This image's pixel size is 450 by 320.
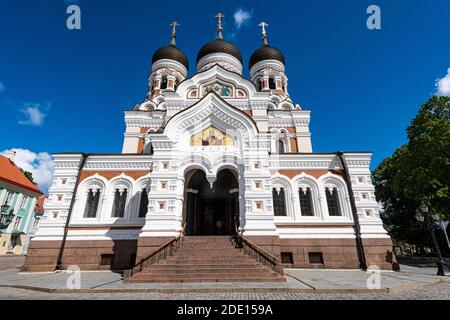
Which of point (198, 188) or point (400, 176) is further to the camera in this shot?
point (400, 176)

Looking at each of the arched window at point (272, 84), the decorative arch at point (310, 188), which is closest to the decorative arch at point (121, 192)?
the decorative arch at point (310, 188)

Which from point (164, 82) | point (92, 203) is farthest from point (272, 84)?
point (92, 203)

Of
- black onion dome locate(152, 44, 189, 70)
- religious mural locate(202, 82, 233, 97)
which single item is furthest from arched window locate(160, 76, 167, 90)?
religious mural locate(202, 82, 233, 97)

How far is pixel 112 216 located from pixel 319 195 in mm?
11566

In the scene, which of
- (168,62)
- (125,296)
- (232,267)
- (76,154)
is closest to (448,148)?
(232,267)

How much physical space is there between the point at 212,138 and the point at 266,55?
54.9 feet

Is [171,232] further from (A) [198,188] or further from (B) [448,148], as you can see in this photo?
(B) [448,148]

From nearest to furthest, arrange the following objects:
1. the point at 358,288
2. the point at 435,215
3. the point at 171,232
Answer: the point at 358,288, the point at 171,232, the point at 435,215

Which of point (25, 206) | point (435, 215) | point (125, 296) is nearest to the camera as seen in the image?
point (125, 296)

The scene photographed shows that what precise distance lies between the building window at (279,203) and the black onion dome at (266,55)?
57.9 ft

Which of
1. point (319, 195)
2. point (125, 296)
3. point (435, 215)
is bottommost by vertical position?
point (125, 296)

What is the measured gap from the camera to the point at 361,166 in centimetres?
1349

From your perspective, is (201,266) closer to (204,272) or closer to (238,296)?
(204,272)

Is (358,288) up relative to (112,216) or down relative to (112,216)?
down
